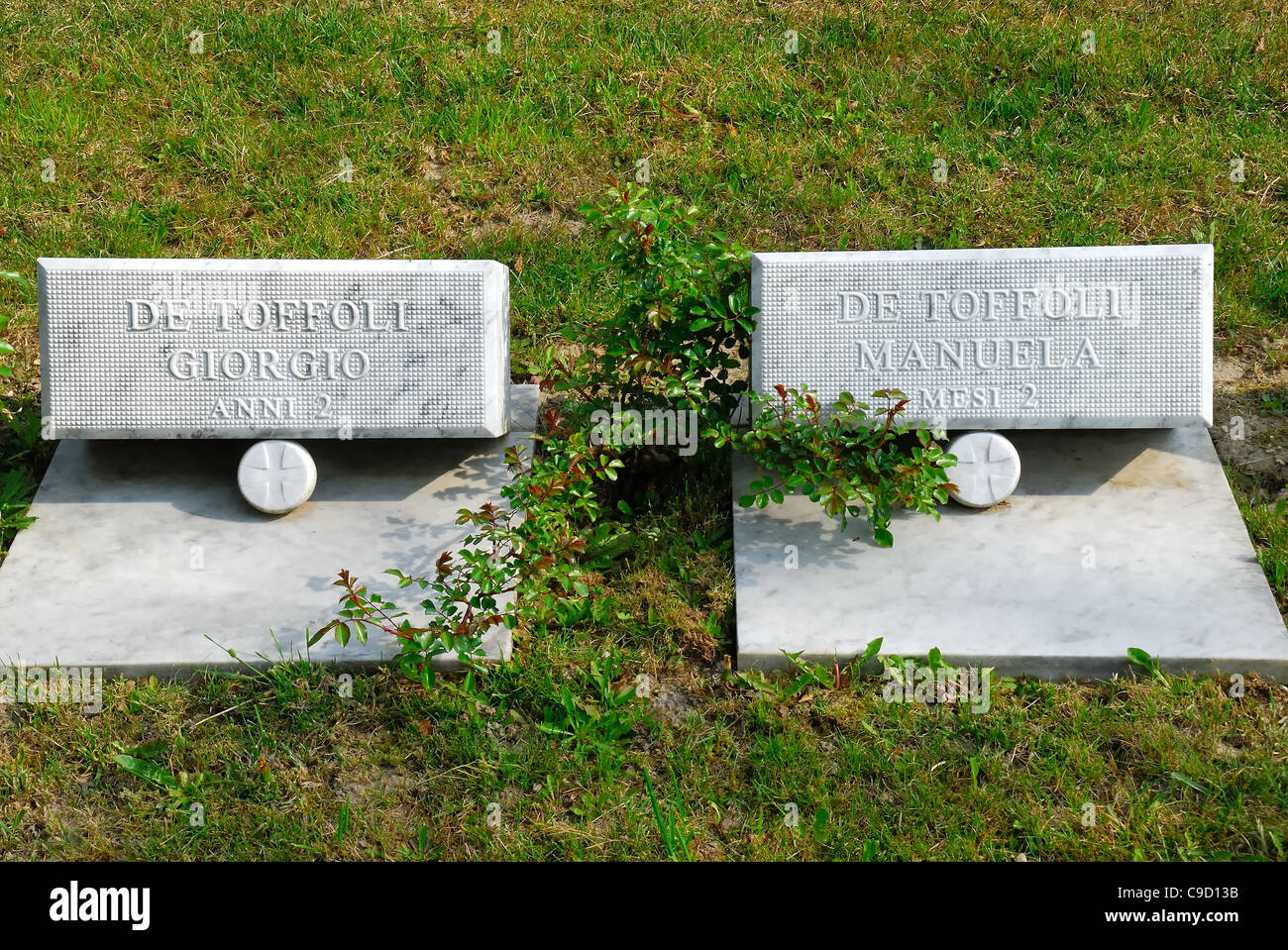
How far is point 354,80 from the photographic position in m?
6.73

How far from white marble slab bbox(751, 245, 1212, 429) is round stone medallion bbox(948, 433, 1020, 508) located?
0.20 ft

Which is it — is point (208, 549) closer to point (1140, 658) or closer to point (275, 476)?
A: point (275, 476)

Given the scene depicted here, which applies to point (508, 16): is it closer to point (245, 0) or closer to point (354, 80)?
point (354, 80)

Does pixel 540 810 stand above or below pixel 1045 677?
below

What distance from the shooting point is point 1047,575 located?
4.27 meters

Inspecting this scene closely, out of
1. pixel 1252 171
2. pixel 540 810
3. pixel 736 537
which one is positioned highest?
pixel 1252 171

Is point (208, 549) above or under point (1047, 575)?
above

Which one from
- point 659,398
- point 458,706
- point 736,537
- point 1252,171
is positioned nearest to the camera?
point 458,706

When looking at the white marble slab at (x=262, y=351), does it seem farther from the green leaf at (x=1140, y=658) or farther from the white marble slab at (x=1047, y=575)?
the green leaf at (x=1140, y=658)

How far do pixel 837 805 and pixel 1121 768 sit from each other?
811 mm

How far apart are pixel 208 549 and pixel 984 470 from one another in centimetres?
259

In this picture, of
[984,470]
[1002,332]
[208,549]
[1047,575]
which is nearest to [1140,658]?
[1047,575]

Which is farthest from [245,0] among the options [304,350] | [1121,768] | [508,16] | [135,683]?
[1121,768]

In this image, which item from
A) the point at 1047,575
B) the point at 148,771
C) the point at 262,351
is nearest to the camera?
the point at 148,771
